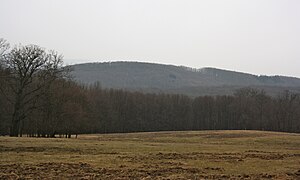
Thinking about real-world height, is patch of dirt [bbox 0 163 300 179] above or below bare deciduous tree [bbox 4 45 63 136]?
below

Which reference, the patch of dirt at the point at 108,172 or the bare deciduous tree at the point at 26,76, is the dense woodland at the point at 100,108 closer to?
the bare deciduous tree at the point at 26,76

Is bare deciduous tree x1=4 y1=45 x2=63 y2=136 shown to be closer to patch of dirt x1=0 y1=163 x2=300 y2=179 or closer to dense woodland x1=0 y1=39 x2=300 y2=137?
dense woodland x1=0 y1=39 x2=300 y2=137

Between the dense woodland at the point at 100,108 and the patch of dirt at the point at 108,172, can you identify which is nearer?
the patch of dirt at the point at 108,172

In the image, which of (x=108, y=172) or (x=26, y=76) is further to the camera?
(x=26, y=76)

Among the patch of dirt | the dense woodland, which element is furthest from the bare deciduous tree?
the patch of dirt

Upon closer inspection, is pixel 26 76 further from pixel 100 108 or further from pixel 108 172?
pixel 100 108

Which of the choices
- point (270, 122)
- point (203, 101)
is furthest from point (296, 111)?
point (203, 101)

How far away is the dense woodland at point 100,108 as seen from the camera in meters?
50.8

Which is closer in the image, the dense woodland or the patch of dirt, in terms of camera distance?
the patch of dirt

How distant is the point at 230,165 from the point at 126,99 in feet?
348

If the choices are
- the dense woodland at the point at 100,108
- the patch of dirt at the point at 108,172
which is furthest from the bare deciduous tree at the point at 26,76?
the patch of dirt at the point at 108,172

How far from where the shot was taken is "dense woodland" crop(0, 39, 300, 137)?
50.8 meters

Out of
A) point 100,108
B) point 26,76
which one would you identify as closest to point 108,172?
point 26,76

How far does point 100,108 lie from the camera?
111438 millimetres
